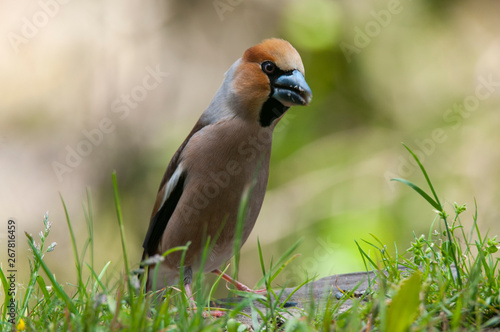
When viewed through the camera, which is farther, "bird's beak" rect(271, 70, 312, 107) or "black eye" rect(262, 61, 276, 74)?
"black eye" rect(262, 61, 276, 74)

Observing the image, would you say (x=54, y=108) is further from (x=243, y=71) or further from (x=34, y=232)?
(x=243, y=71)

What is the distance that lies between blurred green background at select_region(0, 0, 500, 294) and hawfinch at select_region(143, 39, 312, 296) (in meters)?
2.22

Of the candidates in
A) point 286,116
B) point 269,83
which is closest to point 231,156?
point 269,83

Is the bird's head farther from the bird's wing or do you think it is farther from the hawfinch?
the bird's wing

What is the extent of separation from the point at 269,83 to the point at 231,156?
20.3 inches

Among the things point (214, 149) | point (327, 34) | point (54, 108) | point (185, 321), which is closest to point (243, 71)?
point (214, 149)

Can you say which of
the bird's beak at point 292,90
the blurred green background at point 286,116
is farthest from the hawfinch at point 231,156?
the blurred green background at point 286,116

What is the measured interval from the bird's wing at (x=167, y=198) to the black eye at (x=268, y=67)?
57 cm

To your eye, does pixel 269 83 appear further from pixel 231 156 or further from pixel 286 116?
pixel 286 116

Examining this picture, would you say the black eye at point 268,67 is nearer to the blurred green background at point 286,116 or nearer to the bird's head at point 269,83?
the bird's head at point 269,83

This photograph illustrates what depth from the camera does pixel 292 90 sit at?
11.6ft

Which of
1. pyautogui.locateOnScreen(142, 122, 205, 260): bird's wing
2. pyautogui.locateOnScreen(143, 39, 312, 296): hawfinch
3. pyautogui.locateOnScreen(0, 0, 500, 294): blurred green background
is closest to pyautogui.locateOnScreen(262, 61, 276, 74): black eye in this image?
pyautogui.locateOnScreen(143, 39, 312, 296): hawfinch

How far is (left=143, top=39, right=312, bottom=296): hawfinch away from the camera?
3.60 meters

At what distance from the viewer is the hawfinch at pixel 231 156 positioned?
3.60 m
